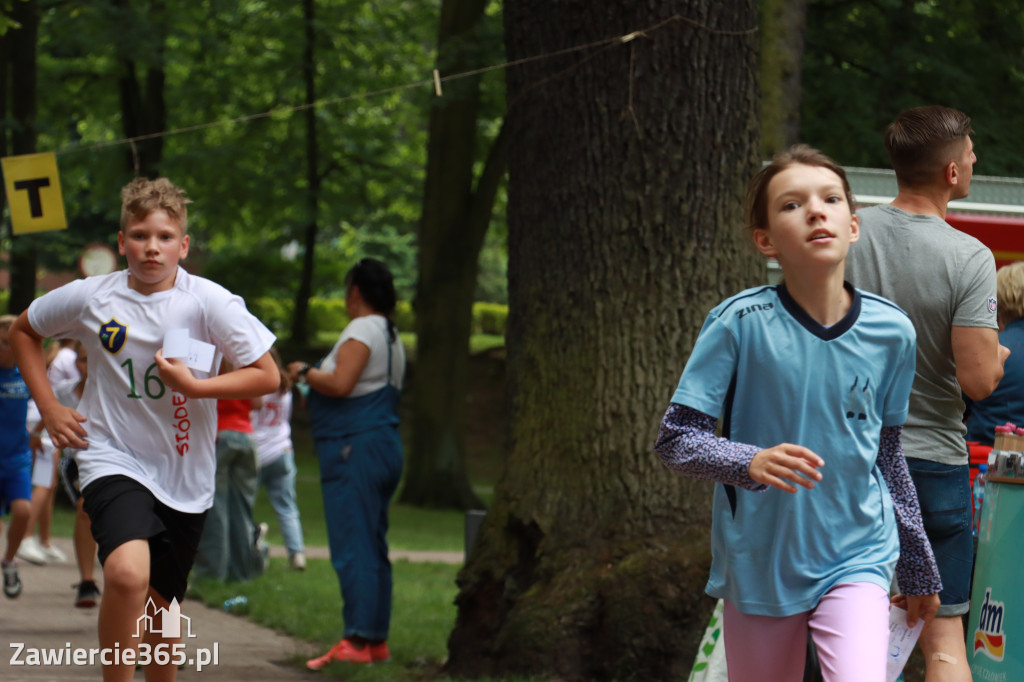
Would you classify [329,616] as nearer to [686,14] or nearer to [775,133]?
[686,14]

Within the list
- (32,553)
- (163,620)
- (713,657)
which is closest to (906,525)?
(713,657)

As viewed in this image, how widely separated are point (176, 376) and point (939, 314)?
247 cm

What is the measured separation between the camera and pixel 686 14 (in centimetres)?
595

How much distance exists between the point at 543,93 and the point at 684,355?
142 centimetres

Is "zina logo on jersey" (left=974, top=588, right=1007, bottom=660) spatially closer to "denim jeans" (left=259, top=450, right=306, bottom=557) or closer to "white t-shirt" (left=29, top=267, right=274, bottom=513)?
"white t-shirt" (left=29, top=267, right=274, bottom=513)

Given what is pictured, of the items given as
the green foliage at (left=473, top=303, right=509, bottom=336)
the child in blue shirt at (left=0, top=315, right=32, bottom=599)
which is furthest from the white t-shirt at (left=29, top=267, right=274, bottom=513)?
the green foliage at (left=473, top=303, right=509, bottom=336)

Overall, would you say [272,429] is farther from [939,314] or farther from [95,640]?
[939,314]

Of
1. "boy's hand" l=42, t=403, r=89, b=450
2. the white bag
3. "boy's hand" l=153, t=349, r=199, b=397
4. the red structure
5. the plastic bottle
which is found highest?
the red structure

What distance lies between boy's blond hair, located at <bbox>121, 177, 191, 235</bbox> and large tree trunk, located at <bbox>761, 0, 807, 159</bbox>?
6.66 m

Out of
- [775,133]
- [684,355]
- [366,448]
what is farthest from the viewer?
[775,133]

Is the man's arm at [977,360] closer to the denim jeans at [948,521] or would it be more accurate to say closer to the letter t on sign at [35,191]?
the denim jeans at [948,521]

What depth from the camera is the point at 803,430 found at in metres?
3.05

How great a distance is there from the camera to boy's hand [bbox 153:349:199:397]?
431cm

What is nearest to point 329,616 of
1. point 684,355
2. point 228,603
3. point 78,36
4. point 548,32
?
point 228,603
